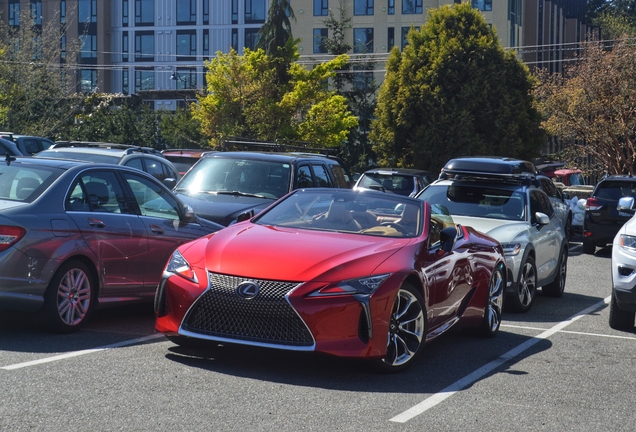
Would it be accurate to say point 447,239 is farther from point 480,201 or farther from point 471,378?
point 480,201

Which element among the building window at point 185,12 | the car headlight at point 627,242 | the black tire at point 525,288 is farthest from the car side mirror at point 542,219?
the building window at point 185,12

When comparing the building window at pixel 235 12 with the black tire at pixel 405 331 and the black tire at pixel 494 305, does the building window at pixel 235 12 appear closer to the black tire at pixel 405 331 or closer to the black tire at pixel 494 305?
the black tire at pixel 494 305

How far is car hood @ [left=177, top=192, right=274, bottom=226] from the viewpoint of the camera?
12.6m

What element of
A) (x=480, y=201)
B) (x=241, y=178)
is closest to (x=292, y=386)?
(x=480, y=201)

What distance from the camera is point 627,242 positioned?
10133 mm

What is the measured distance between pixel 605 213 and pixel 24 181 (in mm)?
15044

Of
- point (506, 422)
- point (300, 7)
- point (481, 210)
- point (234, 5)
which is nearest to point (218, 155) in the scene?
point (481, 210)

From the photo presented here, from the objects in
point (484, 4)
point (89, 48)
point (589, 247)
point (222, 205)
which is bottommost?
point (589, 247)

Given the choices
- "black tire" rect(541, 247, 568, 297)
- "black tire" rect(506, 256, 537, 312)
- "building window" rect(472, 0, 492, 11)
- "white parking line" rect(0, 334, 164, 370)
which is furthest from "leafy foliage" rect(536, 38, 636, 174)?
"white parking line" rect(0, 334, 164, 370)

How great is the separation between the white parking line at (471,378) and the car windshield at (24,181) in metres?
4.03

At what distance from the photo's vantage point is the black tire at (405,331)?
7.23 meters

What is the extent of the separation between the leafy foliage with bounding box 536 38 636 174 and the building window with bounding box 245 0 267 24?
4184 centimetres

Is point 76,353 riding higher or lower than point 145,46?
lower

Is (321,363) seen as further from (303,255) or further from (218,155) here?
(218,155)
